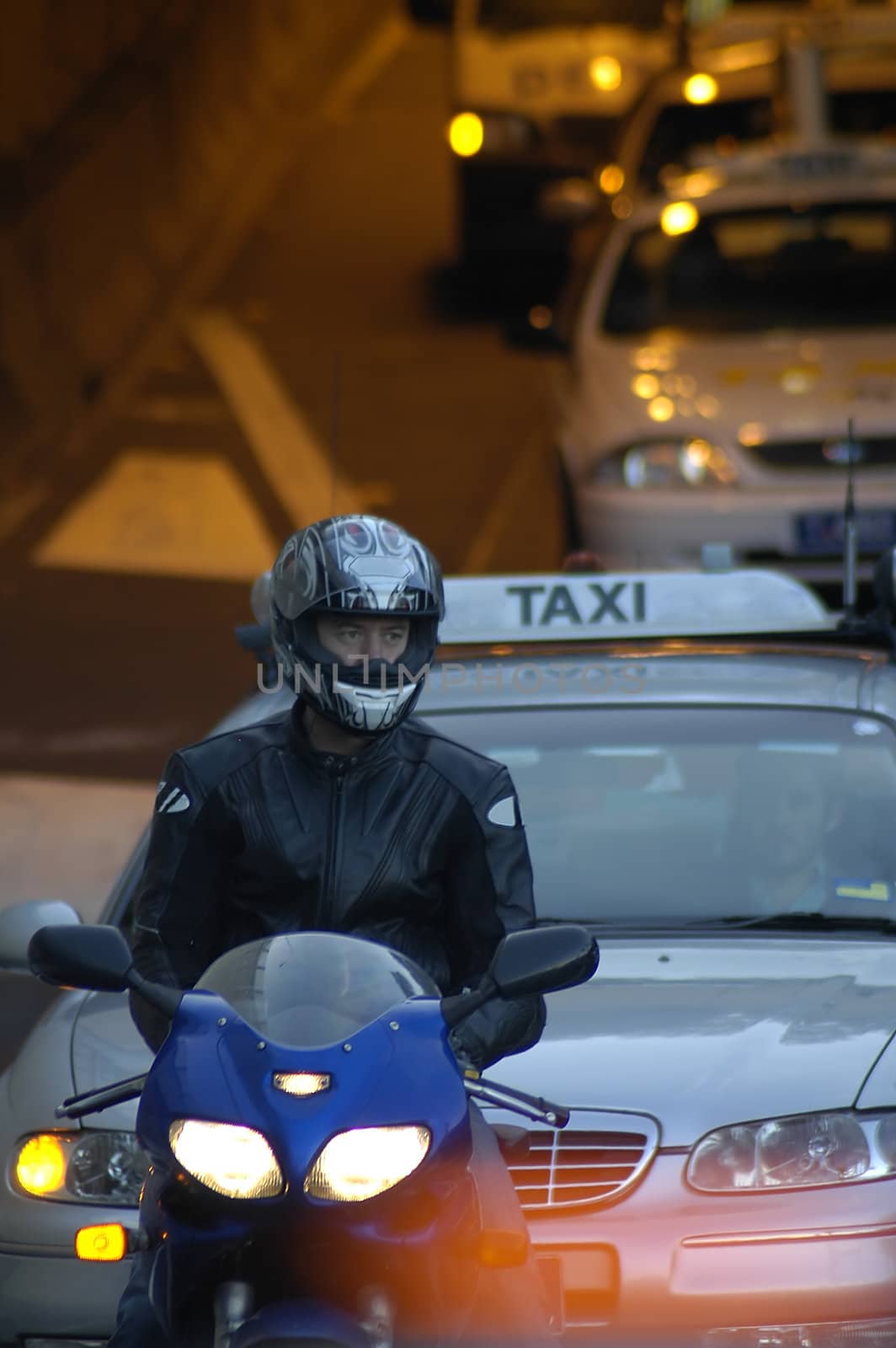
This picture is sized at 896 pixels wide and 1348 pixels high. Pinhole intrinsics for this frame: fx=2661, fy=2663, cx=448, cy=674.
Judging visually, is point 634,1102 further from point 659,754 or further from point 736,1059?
point 659,754

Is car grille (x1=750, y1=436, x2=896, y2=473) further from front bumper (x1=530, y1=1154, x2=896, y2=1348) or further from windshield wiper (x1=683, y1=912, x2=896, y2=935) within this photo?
front bumper (x1=530, y1=1154, x2=896, y2=1348)

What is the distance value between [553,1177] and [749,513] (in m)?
6.09

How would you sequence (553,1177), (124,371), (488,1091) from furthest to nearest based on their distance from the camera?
(124,371)
(553,1177)
(488,1091)

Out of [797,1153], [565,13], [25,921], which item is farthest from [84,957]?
[565,13]

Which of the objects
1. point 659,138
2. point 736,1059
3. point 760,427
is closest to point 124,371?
point 659,138

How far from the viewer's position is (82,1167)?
14.4 ft

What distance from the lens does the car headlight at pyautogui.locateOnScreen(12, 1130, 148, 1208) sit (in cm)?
435

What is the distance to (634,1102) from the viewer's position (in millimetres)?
4223

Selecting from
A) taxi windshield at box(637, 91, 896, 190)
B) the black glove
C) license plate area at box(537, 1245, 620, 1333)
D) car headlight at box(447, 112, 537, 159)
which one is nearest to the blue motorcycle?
the black glove

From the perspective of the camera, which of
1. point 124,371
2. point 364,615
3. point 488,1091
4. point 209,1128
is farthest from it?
point 124,371

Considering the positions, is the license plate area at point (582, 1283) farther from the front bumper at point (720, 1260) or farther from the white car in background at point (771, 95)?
the white car in background at point (771, 95)

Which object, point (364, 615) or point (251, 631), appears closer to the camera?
point (364, 615)

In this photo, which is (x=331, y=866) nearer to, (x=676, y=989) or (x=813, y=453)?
(x=676, y=989)

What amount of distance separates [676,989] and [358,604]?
3.88 ft
